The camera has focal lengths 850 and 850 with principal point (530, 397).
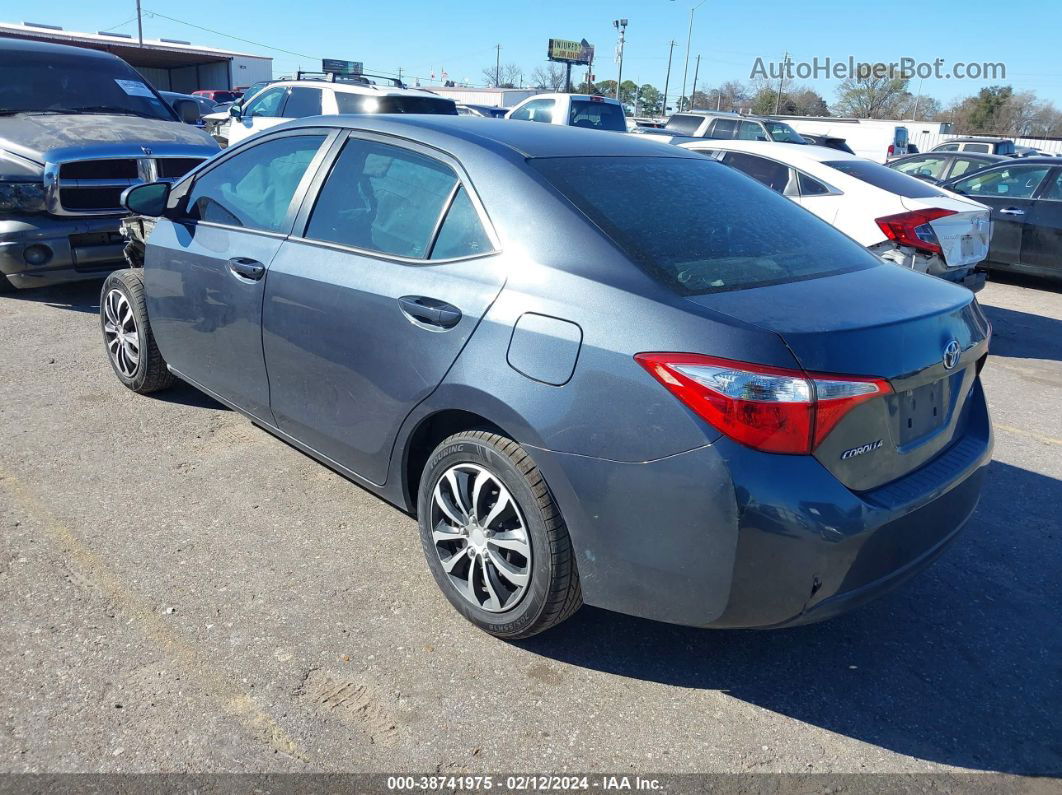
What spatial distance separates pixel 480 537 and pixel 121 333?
3.21 meters

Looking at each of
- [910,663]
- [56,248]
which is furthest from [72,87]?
[910,663]

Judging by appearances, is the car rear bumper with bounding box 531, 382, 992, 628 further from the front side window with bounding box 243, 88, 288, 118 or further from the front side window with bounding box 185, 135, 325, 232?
the front side window with bounding box 243, 88, 288, 118

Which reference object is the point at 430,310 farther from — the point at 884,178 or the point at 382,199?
the point at 884,178

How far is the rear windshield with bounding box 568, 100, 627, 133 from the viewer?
15.7 m

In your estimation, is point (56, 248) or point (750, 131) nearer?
point (56, 248)

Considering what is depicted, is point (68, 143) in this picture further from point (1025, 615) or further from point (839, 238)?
point (1025, 615)

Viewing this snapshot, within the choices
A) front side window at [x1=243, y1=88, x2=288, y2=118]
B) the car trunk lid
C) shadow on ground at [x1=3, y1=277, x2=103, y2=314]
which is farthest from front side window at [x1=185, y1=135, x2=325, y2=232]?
front side window at [x1=243, y1=88, x2=288, y2=118]

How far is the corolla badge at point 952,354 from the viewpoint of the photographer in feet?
8.92

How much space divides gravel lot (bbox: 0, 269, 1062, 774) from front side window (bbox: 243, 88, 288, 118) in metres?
10.0

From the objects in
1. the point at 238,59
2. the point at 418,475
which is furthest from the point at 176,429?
the point at 238,59

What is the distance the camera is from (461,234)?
300 centimetres

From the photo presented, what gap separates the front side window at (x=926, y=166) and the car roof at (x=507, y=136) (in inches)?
486

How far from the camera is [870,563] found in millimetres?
2488

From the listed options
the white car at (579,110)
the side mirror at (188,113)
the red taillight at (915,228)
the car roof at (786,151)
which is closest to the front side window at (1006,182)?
the car roof at (786,151)
